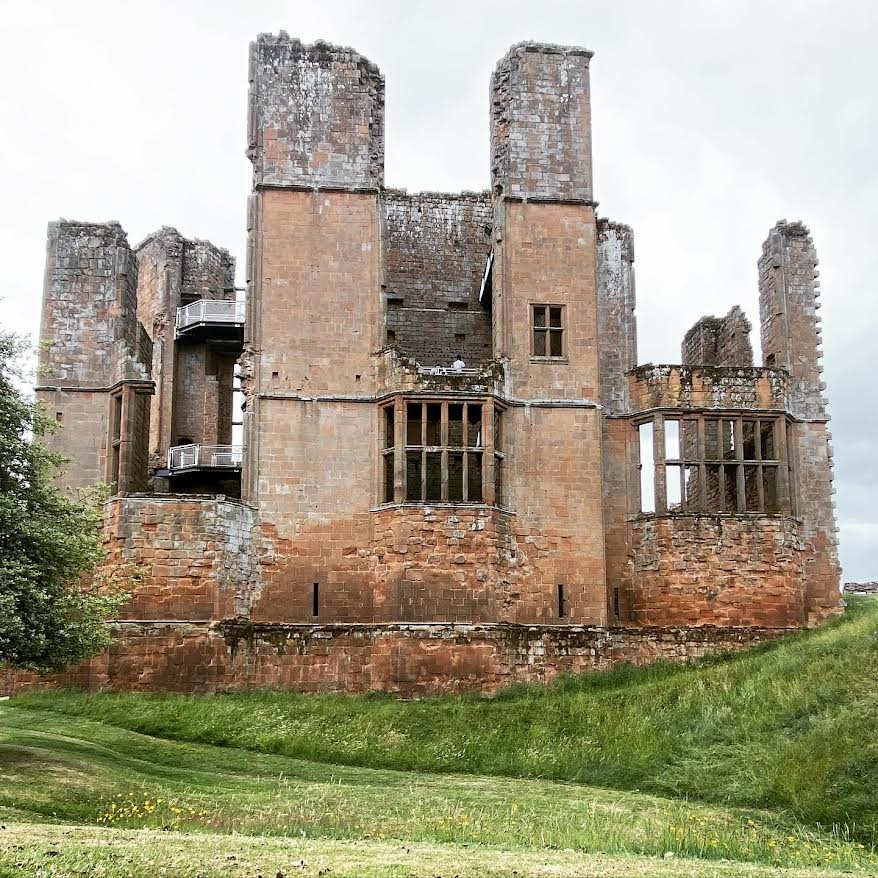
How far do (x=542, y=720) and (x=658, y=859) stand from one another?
12296 mm

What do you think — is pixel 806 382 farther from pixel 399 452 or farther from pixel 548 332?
pixel 399 452

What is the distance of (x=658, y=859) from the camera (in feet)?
46.7

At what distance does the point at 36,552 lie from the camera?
21078 mm

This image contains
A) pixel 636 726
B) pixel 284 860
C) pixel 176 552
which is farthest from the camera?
pixel 176 552

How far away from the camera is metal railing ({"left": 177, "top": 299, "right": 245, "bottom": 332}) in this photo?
39188 millimetres

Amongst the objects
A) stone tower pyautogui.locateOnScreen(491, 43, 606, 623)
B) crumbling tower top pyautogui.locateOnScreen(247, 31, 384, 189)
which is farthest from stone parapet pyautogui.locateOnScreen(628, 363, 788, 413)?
crumbling tower top pyautogui.locateOnScreen(247, 31, 384, 189)

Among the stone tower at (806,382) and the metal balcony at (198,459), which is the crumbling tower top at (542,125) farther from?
the metal balcony at (198,459)

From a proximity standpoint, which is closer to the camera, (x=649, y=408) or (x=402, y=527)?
(x=402, y=527)

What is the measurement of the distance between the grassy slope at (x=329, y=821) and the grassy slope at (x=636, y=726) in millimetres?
1197

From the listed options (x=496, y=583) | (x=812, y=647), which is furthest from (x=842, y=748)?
(x=496, y=583)

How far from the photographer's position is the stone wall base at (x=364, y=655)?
2878 centimetres

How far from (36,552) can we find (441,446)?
42.1ft

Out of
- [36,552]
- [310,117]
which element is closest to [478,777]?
[36,552]

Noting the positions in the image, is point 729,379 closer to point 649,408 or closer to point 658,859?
point 649,408
